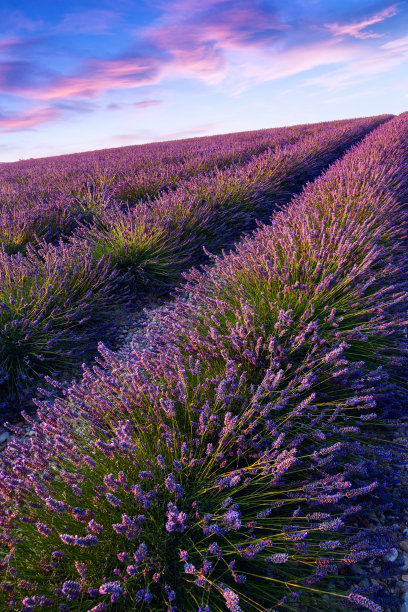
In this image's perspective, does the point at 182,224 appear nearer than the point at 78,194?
Yes

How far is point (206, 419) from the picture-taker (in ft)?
5.02

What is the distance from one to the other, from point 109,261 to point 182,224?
1.38 m

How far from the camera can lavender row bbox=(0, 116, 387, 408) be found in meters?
2.94

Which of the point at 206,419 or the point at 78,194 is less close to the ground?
the point at 78,194

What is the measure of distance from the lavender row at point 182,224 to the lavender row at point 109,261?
0.01 m

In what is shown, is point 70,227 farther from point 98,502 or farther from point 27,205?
point 98,502

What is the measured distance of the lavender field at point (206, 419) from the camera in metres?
1.16

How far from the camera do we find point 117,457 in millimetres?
1418

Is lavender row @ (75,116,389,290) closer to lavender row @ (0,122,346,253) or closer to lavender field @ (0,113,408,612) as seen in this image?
lavender field @ (0,113,408,612)

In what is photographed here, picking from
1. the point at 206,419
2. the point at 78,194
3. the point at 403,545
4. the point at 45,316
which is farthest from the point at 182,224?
the point at 403,545

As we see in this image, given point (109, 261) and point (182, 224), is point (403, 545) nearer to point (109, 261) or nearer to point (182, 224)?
point (109, 261)

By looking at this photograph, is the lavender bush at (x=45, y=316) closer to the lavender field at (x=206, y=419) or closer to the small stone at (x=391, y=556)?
the lavender field at (x=206, y=419)

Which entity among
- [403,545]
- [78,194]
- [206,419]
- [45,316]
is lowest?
[403,545]

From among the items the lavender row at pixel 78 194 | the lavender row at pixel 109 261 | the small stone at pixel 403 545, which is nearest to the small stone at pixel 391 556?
the small stone at pixel 403 545
